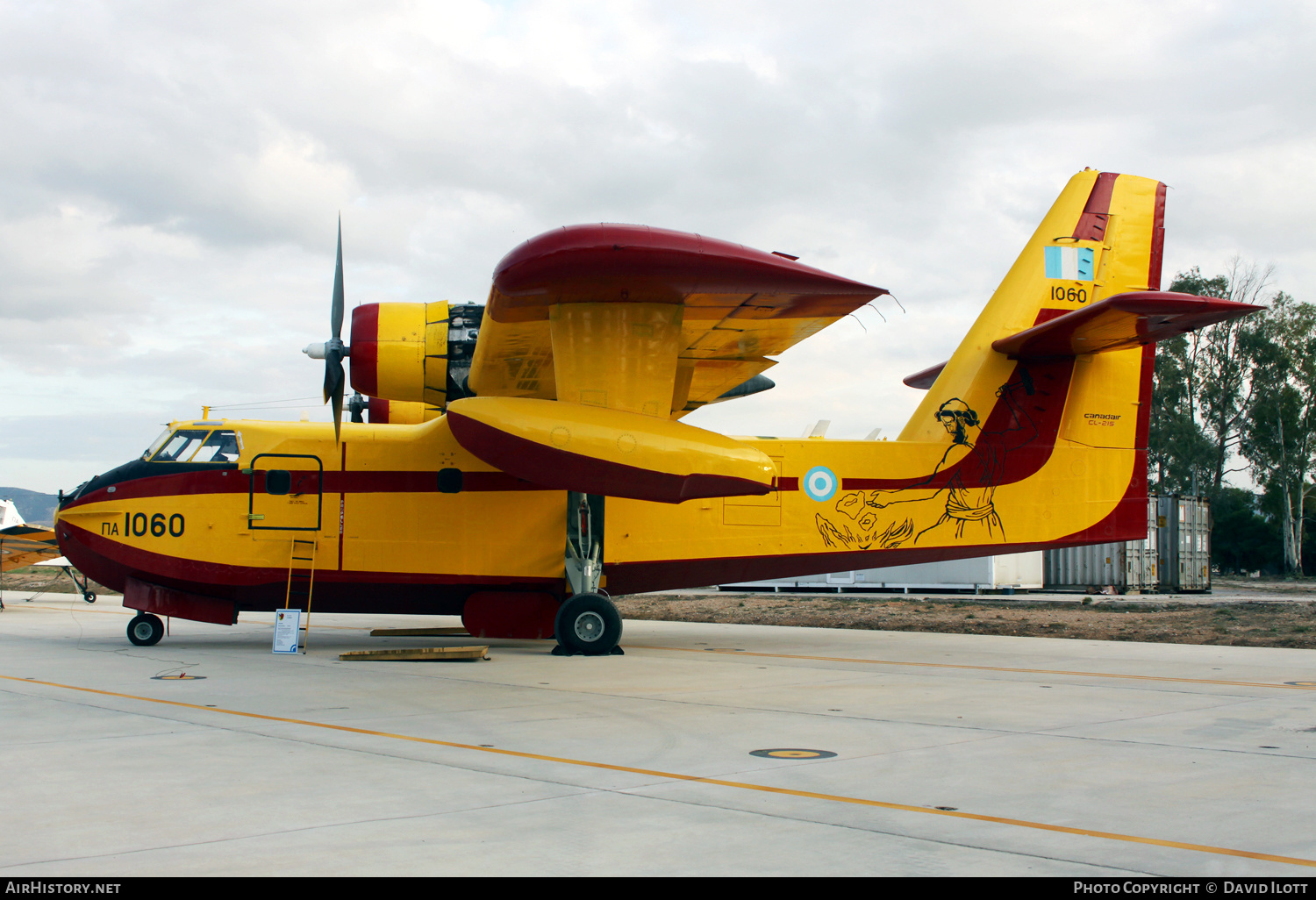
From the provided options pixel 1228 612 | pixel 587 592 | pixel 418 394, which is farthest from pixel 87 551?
pixel 1228 612

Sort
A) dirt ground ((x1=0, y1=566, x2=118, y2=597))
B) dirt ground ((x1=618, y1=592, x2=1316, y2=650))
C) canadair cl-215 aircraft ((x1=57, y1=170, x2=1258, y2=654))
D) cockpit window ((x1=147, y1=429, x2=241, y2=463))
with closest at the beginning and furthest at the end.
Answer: canadair cl-215 aircraft ((x1=57, y1=170, x2=1258, y2=654))
cockpit window ((x1=147, y1=429, x2=241, y2=463))
dirt ground ((x1=618, y1=592, x2=1316, y2=650))
dirt ground ((x1=0, y1=566, x2=118, y2=597))

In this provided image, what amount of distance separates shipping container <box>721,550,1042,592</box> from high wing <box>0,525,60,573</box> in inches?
794

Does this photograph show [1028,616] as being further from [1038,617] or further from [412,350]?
[412,350]

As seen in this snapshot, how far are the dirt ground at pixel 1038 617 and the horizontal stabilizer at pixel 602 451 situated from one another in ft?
27.7

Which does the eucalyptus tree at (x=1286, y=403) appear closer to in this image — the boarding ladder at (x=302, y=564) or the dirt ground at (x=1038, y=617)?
the dirt ground at (x=1038, y=617)

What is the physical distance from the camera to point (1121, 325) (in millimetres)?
12562

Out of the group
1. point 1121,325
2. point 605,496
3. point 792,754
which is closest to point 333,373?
point 605,496

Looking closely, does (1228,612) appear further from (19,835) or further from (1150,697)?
(19,835)

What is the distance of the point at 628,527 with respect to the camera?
47.1ft

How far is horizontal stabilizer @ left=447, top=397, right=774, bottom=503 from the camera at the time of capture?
35.6 feet

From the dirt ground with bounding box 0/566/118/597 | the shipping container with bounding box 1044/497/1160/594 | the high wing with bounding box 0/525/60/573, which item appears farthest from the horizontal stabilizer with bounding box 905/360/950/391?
the dirt ground with bounding box 0/566/118/597


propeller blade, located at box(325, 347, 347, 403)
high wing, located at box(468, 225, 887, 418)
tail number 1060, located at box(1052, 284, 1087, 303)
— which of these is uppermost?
tail number 1060, located at box(1052, 284, 1087, 303)

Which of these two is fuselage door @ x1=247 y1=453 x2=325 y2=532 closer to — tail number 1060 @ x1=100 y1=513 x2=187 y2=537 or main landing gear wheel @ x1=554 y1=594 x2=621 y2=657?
tail number 1060 @ x1=100 y1=513 x2=187 y2=537

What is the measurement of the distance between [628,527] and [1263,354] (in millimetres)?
46004
